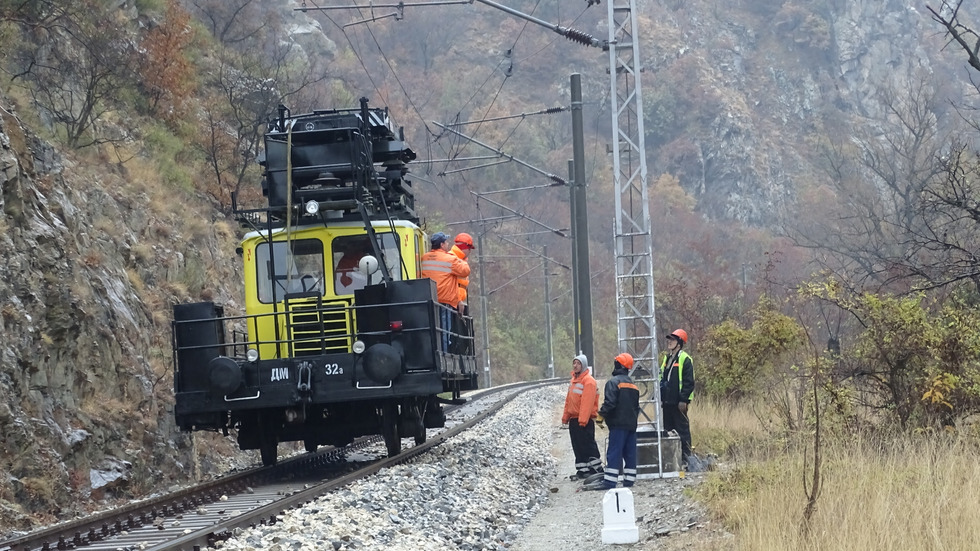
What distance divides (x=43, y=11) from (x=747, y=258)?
68168mm

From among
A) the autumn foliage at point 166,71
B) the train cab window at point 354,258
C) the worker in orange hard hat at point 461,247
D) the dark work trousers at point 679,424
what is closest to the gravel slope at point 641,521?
the dark work trousers at point 679,424

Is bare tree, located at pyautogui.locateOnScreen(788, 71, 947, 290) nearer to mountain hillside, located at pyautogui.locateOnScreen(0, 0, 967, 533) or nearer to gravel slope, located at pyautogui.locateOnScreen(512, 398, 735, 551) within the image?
mountain hillside, located at pyautogui.locateOnScreen(0, 0, 967, 533)

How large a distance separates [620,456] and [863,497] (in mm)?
5250

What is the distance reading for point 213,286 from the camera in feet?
78.0

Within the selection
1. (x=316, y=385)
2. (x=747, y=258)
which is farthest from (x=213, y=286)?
(x=747, y=258)

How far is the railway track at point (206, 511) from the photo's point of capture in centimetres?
901

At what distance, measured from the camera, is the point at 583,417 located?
1453cm

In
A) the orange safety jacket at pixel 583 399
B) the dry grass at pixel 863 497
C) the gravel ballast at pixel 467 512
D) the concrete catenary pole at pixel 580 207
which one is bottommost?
the gravel ballast at pixel 467 512

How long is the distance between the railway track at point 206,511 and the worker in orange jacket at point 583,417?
7.36 feet

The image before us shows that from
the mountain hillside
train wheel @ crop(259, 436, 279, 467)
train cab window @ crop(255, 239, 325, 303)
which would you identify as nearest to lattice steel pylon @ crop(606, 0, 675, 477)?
train cab window @ crop(255, 239, 325, 303)

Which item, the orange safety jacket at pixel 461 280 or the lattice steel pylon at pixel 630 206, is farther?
the orange safety jacket at pixel 461 280

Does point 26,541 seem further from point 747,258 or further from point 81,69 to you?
point 747,258

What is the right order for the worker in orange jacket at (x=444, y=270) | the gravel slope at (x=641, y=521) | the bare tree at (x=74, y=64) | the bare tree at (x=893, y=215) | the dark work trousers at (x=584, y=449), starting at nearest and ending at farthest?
1. the gravel slope at (x=641, y=521)
2. the dark work trousers at (x=584, y=449)
3. the worker in orange jacket at (x=444, y=270)
4. the bare tree at (x=893, y=215)
5. the bare tree at (x=74, y=64)

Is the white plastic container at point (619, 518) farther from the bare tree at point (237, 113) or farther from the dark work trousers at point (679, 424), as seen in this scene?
the bare tree at point (237, 113)
